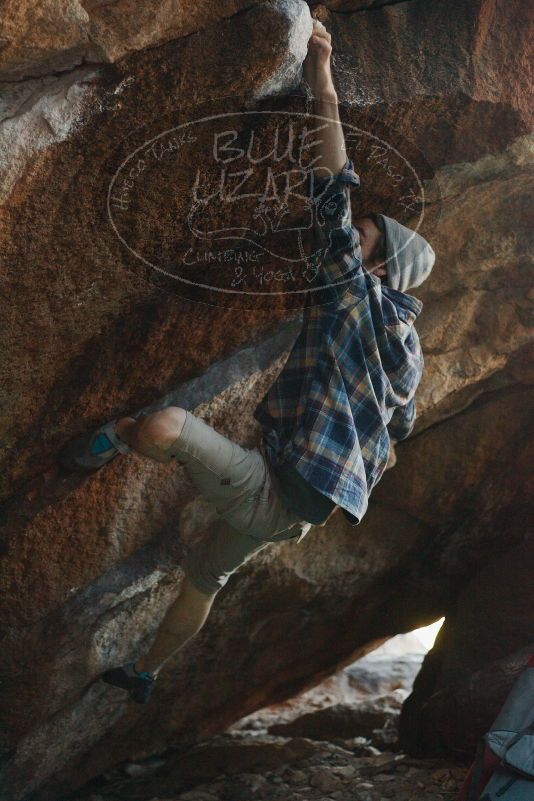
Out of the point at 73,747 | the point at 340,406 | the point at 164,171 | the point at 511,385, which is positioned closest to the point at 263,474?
the point at 340,406

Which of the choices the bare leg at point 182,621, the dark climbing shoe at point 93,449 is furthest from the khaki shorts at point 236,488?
the dark climbing shoe at point 93,449

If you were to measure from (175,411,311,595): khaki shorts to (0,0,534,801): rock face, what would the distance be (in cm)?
Answer: 60

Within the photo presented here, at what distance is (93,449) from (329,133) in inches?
61.7

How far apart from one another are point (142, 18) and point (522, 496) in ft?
12.9

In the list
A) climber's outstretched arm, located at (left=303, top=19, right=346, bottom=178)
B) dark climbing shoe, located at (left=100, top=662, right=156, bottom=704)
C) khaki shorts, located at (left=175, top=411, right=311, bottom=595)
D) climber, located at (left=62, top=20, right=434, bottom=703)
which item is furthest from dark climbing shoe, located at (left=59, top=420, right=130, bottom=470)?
climber's outstretched arm, located at (left=303, top=19, right=346, bottom=178)

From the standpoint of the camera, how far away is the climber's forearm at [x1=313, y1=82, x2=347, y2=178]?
3.05 meters

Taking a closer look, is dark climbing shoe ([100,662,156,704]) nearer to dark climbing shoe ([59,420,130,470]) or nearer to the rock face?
the rock face

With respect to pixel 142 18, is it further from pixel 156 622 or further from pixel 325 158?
pixel 156 622

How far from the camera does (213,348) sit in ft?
13.1

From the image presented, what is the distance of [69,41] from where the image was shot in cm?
273

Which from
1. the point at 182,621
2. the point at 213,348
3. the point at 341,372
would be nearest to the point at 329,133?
the point at 341,372

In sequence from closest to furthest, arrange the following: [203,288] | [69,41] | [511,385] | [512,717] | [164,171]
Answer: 1. [69,41]
2. [164,171]
3. [203,288]
4. [512,717]
5. [511,385]

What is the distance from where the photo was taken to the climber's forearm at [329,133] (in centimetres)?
Answer: 305

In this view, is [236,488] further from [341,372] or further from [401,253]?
[401,253]
